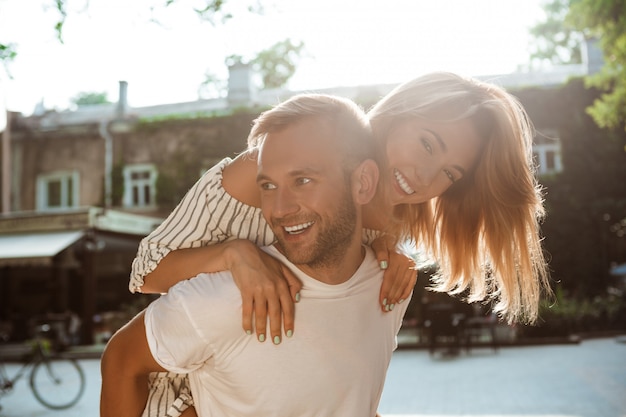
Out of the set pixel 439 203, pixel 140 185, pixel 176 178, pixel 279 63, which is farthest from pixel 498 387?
pixel 279 63

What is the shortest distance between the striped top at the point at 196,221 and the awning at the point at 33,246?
55.3 ft

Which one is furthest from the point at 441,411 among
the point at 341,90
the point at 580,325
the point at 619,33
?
the point at 341,90

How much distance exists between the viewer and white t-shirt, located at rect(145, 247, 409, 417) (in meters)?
1.74

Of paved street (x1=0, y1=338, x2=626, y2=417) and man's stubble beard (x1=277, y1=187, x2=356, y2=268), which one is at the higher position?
man's stubble beard (x1=277, y1=187, x2=356, y2=268)

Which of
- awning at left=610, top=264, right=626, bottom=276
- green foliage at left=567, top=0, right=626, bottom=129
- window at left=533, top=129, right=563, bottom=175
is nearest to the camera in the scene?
green foliage at left=567, top=0, right=626, bottom=129

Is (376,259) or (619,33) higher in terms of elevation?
(619,33)

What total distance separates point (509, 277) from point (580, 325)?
1798cm

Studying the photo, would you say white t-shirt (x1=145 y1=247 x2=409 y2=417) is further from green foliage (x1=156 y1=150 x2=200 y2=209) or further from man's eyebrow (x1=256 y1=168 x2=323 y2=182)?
green foliage (x1=156 y1=150 x2=200 y2=209)

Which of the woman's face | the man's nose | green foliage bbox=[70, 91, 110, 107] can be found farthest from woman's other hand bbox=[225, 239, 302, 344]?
green foliage bbox=[70, 91, 110, 107]

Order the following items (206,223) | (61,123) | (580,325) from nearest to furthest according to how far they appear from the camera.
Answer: (206,223)
(580,325)
(61,123)

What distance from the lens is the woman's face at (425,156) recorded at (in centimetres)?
212

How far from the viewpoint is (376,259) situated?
214cm

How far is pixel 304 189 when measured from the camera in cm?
174

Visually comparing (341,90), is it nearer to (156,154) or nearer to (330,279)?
(156,154)
